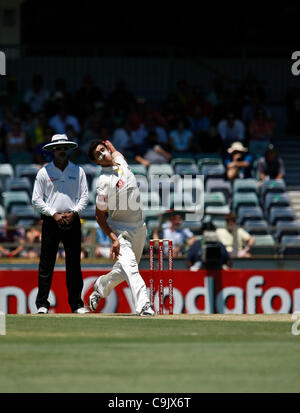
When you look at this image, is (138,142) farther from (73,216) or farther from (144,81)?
(73,216)

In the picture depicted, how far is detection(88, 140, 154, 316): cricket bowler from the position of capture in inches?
498

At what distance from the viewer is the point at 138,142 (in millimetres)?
23203

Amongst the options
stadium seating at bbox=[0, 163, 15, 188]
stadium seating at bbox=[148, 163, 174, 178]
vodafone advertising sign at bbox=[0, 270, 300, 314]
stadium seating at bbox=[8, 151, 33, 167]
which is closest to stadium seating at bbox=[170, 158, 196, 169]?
stadium seating at bbox=[148, 163, 174, 178]

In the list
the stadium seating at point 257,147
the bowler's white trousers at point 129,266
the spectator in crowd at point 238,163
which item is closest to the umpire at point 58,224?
the bowler's white trousers at point 129,266

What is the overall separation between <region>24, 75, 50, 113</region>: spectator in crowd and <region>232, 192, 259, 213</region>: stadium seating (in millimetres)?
4928

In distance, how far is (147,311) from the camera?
41.8ft

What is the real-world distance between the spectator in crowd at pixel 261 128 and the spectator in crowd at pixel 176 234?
5.58 metres

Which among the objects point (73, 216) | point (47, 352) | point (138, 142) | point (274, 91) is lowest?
point (47, 352)

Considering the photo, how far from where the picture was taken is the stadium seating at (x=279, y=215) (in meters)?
21.5

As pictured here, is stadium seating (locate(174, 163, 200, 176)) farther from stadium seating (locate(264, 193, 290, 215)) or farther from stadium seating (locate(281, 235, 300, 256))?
stadium seating (locate(281, 235, 300, 256))

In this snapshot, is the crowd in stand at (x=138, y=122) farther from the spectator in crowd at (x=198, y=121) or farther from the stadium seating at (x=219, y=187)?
the stadium seating at (x=219, y=187)

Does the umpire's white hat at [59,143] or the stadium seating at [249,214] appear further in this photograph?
the stadium seating at [249,214]

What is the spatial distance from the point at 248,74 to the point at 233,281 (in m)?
9.84

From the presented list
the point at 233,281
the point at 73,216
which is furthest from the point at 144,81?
the point at 73,216
